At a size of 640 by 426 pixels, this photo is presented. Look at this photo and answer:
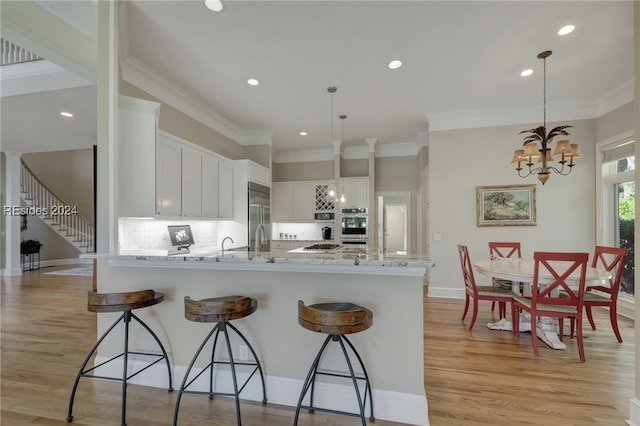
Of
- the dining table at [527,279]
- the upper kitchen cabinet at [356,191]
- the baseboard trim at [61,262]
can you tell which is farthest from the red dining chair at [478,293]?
the baseboard trim at [61,262]

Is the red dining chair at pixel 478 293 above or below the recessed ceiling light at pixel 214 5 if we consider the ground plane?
below

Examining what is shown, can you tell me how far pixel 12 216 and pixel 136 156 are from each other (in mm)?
7254

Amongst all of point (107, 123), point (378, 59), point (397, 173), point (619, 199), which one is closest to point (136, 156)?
point (107, 123)

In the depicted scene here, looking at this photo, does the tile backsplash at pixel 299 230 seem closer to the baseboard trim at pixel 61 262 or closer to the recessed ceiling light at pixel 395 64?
the recessed ceiling light at pixel 395 64

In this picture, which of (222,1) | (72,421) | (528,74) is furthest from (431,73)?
(72,421)

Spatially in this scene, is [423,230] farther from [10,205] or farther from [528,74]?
[10,205]

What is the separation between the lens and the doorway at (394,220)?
685 centimetres

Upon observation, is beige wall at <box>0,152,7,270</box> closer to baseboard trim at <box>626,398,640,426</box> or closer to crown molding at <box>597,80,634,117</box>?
baseboard trim at <box>626,398,640,426</box>

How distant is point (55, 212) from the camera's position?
29.5 ft

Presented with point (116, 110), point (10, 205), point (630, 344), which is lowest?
point (630, 344)

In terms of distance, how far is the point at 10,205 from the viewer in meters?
7.05

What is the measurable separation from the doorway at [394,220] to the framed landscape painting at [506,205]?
1693 millimetres

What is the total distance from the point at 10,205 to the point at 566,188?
11844 millimetres

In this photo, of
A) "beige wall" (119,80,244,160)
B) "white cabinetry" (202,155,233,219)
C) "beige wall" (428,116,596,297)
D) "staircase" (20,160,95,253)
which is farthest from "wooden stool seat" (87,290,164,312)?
"staircase" (20,160,95,253)
